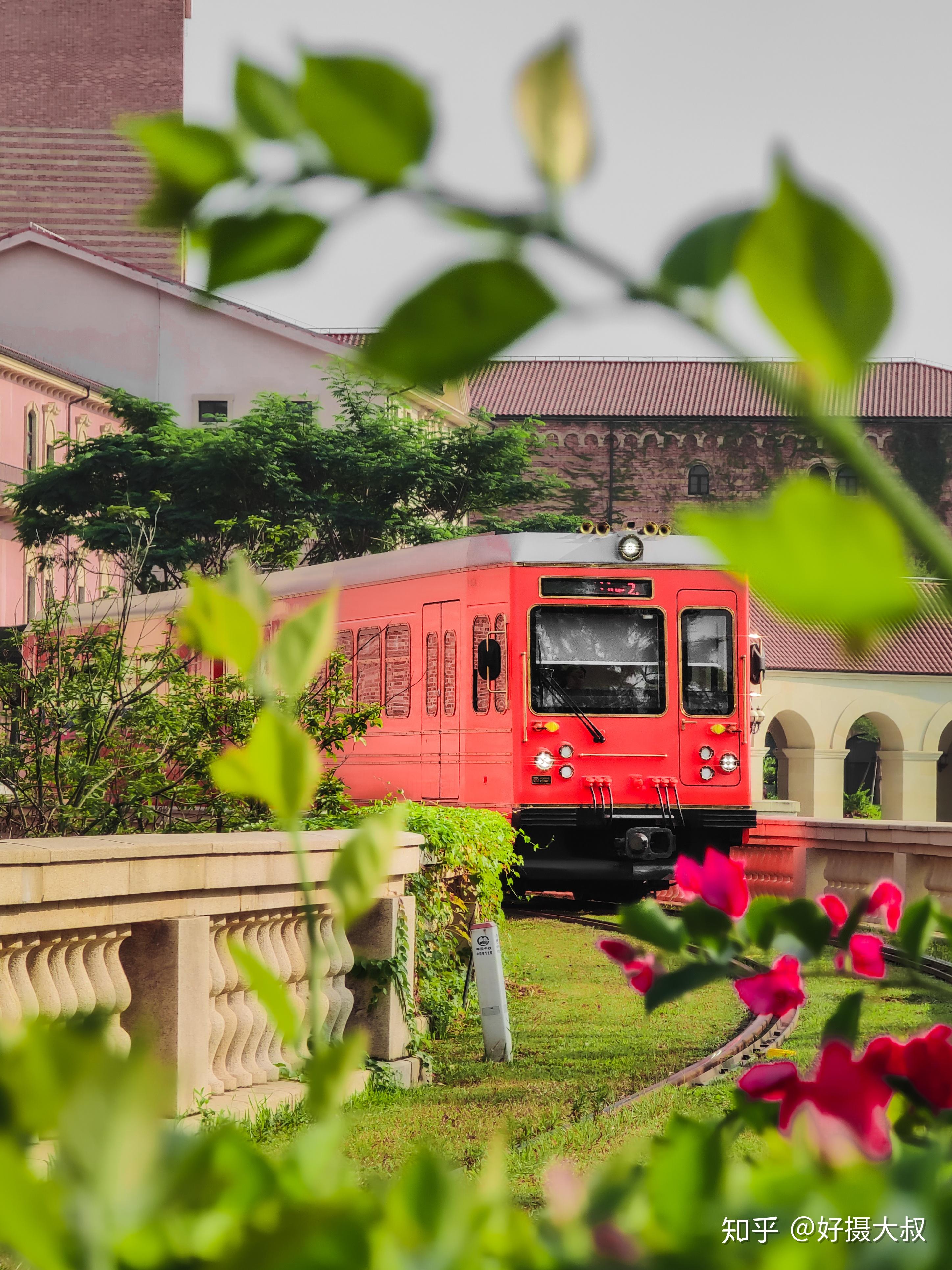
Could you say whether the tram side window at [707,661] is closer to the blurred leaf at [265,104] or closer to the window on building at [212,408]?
the blurred leaf at [265,104]

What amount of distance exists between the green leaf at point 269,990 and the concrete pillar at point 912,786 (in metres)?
52.6

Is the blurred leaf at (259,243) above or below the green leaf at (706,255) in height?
above

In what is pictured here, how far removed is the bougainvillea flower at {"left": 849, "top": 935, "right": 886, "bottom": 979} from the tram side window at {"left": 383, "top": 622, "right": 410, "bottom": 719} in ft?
47.8

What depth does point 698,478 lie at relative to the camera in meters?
68.1

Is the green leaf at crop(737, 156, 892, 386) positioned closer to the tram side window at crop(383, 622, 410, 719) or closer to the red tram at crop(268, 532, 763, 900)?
the red tram at crop(268, 532, 763, 900)

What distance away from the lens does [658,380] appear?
229 ft

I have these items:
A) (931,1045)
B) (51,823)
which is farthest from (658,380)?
(931,1045)

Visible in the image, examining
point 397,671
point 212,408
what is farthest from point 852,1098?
point 212,408

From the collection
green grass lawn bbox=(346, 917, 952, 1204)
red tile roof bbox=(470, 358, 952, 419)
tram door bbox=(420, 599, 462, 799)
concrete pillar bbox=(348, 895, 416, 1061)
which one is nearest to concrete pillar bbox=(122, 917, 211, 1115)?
green grass lawn bbox=(346, 917, 952, 1204)

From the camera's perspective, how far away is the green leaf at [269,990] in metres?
0.77

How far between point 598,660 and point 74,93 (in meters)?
57.0

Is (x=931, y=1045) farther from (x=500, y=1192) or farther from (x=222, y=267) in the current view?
(x=222, y=267)

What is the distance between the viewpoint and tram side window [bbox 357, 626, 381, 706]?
16.7 m

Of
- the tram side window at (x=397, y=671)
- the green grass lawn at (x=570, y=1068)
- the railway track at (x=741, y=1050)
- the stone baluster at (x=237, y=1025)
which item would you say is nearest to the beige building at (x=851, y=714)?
the tram side window at (x=397, y=671)
